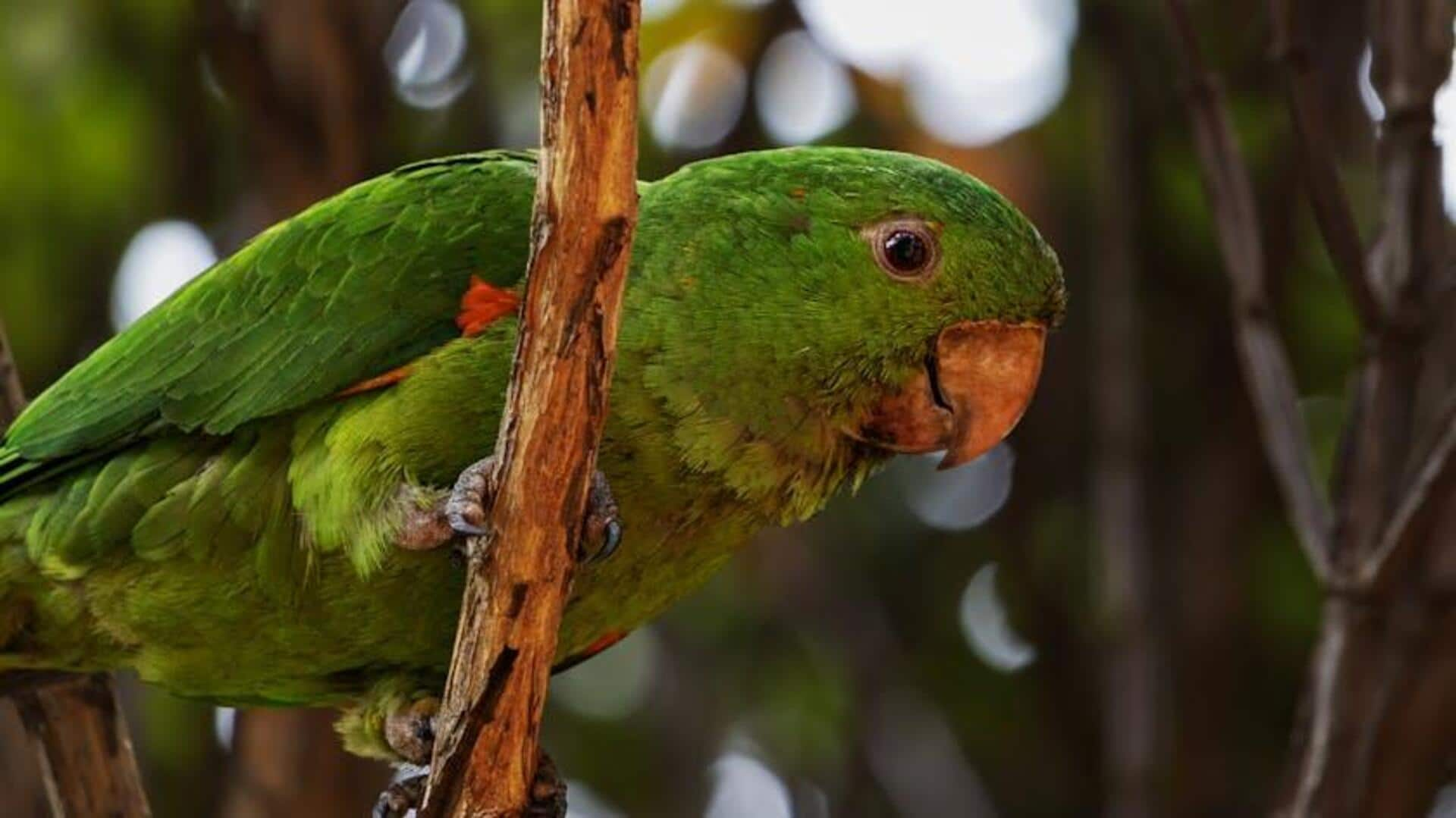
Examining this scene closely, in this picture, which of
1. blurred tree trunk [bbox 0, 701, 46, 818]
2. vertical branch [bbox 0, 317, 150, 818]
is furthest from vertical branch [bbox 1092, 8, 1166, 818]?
blurred tree trunk [bbox 0, 701, 46, 818]

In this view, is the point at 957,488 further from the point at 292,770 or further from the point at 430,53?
the point at 292,770

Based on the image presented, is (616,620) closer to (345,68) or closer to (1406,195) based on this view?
(1406,195)

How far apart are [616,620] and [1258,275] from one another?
150 centimetres

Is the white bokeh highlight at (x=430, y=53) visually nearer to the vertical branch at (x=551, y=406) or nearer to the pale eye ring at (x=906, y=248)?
the pale eye ring at (x=906, y=248)

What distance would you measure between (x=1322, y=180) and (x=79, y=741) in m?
2.51

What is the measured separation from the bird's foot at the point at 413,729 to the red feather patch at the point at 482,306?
66 centimetres

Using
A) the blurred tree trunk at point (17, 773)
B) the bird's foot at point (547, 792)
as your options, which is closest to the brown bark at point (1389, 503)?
the bird's foot at point (547, 792)

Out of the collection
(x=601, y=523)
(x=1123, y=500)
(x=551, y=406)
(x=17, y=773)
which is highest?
(x=17, y=773)

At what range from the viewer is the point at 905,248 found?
10.3 feet

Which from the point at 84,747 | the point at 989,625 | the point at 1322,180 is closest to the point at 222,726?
the point at 84,747

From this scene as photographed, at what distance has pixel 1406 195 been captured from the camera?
3.49 metres

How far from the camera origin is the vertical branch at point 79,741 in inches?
136

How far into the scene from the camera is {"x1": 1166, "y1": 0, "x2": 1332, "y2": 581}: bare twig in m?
3.70

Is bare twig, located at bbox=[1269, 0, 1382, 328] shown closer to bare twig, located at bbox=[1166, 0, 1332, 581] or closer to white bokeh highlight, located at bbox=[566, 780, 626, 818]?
bare twig, located at bbox=[1166, 0, 1332, 581]
